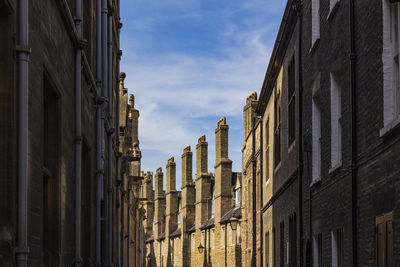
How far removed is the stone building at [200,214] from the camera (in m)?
54.5

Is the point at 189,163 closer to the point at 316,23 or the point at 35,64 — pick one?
the point at 316,23

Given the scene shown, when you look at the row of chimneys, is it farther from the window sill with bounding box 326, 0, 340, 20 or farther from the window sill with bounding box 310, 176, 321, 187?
the window sill with bounding box 326, 0, 340, 20

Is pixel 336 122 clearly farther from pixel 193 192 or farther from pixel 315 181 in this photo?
pixel 193 192

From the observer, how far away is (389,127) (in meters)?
9.12

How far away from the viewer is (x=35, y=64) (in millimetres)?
7980

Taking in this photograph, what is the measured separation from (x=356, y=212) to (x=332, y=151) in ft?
7.65

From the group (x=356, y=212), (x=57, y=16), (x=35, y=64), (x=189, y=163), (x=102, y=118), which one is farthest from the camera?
(x=189, y=163)

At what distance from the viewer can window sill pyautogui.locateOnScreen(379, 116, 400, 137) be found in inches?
346

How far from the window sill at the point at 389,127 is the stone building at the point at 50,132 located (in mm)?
4387

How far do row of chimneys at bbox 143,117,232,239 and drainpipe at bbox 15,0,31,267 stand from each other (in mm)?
49922

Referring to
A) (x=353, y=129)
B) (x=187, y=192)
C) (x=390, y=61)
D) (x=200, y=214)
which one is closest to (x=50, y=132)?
(x=390, y=61)

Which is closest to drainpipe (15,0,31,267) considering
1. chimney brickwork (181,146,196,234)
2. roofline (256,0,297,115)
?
roofline (256,0,297,115)

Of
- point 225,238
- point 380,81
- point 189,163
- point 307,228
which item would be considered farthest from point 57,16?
point 189,163

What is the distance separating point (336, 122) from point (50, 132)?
5946mm
